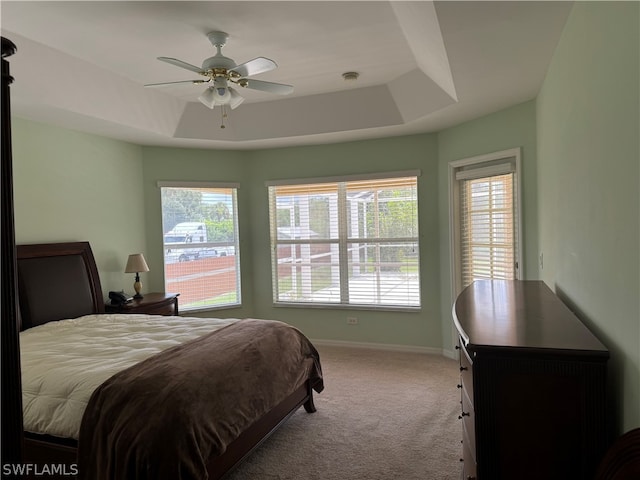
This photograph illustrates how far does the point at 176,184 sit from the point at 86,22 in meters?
2.57

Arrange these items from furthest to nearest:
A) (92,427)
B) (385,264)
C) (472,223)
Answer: (385,264) < (472,223) < (92,427)

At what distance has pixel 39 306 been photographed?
3.62 metres

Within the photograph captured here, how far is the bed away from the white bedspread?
0.01m

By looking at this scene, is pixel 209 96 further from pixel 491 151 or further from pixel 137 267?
pixel 491 151

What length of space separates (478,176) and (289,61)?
2.17 meters

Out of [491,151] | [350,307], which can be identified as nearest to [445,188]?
[491,151]

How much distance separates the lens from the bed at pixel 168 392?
6.51 ft

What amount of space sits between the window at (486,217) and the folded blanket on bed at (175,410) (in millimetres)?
2558

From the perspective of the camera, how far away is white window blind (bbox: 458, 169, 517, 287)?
3.99 meters

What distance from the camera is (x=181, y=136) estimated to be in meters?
4.66

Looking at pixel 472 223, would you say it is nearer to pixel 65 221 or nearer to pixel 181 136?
pixel 181 136

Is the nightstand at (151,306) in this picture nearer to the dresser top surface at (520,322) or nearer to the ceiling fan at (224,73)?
the ceiling fan at (224,73)

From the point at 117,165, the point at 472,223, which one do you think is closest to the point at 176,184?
the point at 117,165

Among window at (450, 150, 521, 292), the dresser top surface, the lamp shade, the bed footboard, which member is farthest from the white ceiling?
the bed footboard
